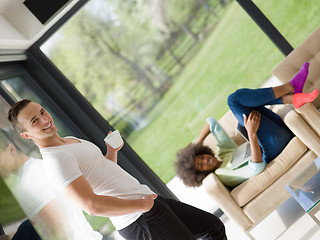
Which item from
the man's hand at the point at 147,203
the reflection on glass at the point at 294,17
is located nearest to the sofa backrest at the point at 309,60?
the reflection on glass at the point at 294,17

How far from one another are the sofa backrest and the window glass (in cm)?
218

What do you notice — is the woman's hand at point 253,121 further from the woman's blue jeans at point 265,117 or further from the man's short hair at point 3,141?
the man's short hair at point 3,141

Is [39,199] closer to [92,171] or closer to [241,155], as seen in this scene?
[92,171]

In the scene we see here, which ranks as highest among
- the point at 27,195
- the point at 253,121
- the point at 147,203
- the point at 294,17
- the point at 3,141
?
the point at 3,141

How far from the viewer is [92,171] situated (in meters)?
1.97

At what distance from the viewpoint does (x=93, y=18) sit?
3.96 metres

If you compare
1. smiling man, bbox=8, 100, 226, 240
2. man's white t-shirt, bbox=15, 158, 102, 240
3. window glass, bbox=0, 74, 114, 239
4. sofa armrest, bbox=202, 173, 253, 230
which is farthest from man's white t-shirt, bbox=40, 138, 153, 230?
sofa armrest, bbox=202, 173, 253, 230

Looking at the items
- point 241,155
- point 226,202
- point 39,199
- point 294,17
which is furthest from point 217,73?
point 39,199

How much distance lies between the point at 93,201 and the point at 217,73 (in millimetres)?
2873

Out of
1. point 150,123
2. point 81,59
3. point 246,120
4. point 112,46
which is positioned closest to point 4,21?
point 81,59

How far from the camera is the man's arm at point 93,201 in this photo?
173 centimetres

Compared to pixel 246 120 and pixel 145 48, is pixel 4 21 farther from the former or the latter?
pixel 246 120

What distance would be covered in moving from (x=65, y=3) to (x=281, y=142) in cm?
225

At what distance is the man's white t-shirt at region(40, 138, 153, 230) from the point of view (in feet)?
5.85
